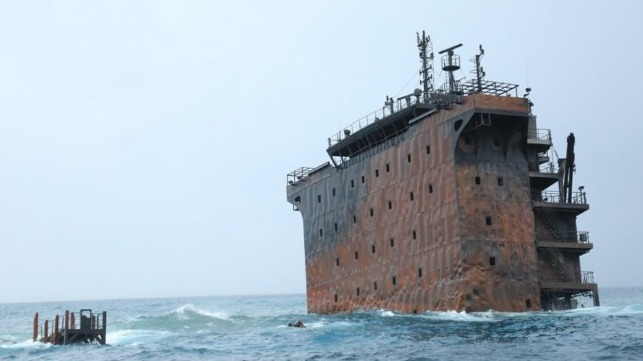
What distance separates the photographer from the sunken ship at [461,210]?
112 feet

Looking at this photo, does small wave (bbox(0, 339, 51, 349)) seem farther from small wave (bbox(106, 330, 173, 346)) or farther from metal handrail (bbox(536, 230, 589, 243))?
metal handrail (bbox(536, 230, 589, 243))

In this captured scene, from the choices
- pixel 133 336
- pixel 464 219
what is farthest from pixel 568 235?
pixel 133 336

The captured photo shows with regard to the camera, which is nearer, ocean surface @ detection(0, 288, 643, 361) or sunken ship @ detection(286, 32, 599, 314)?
ocean surface @ detection(0, 288, 643, 361)

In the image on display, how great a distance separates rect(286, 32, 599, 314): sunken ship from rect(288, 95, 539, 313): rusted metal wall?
0.05 m

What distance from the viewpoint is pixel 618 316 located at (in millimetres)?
35219

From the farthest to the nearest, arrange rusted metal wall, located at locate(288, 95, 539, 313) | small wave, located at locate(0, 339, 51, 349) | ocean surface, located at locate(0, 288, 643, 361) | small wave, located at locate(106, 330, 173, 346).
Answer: small wave, located at locate(0, 339, 51, 349) → small wave, located at locate(106, 330, 173, 346) → rusted metal wall, located at locate(288, 95, 539, 313) → ocean surface, located at locate(0, 288, 643, 361)

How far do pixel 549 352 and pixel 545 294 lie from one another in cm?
1280

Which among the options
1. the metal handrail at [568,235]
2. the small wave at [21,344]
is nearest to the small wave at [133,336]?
the small wave at [21,344]

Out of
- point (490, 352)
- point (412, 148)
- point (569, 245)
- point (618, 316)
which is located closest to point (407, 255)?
point (412, 148)

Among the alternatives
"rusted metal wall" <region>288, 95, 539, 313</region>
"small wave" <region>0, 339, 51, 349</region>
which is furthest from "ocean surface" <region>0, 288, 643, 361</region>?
"rusted metal wall" <region>288, 95, 539, 313</region>

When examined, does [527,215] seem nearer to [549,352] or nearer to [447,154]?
[447,154]

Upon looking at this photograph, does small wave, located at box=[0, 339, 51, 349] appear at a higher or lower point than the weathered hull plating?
lower

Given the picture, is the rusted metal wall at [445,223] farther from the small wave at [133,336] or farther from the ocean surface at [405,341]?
the small wave at [133,336]

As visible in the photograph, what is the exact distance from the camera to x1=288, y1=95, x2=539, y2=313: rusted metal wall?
112ft
